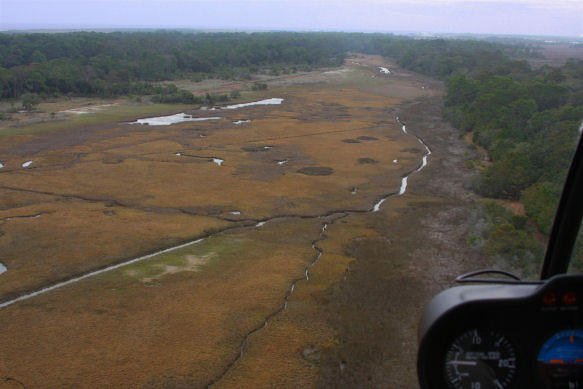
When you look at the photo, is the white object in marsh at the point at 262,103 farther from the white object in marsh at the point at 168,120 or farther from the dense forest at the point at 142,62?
the white object in marsh at the point at 168,120

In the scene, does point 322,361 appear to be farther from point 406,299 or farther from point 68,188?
point 68,188

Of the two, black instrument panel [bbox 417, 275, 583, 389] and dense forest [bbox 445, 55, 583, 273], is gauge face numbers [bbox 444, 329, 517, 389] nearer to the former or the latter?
black instrument panel [bbox 417, 275, 583, 389]

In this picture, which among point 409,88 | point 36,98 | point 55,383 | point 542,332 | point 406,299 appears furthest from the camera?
point 409,88

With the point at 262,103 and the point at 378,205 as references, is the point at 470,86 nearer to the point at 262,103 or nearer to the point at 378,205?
the point at 262,103

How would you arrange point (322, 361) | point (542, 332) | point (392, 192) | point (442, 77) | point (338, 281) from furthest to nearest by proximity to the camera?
1. point (442, 77)
2. point (392, 192)
3. point (338, 281)
4. point (322, 361)
5. point (542, 332)

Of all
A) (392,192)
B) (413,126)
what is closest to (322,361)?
(392,192)

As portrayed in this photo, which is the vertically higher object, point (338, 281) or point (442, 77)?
point (442, 77)

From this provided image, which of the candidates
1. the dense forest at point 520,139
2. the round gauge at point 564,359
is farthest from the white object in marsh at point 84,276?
the round gauge at point 564,359

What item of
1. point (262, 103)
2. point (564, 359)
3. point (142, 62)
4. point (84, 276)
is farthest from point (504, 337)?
point (142, 62)
